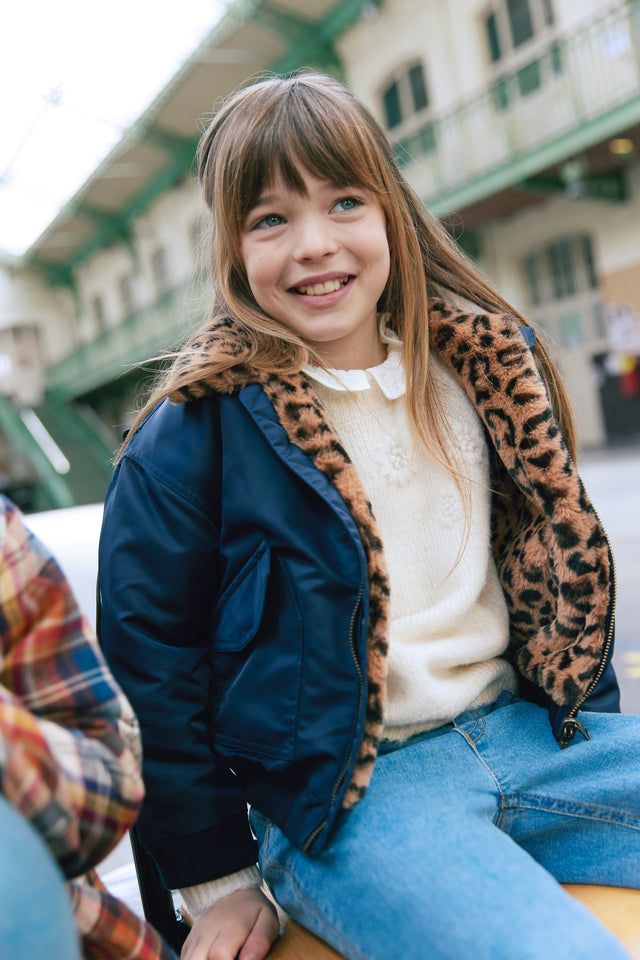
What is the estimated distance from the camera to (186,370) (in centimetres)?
126

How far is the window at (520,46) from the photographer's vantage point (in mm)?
10430

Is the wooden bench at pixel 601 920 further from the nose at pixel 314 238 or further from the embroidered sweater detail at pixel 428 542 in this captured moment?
the nose at pixel 314 238

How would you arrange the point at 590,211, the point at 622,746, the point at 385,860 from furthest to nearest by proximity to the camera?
the point at 590,211 → the point at 622,746 → the point at 385,860

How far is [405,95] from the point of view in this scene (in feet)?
41.2

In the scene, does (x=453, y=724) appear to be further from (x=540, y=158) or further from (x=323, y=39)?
(x=323, y=39)

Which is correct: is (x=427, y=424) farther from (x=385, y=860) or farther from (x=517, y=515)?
(x=385, y=860)

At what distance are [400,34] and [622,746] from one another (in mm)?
13009

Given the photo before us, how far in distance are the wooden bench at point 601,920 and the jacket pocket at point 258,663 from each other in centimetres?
26

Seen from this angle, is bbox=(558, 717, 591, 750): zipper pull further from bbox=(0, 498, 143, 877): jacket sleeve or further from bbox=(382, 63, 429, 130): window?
bbox=(382, 63, 429, 130): window

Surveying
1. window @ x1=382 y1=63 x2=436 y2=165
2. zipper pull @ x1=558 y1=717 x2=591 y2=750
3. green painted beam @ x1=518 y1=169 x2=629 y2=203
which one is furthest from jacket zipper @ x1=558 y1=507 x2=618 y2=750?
window @ x1=382 y1=63 x2=436 y2=165

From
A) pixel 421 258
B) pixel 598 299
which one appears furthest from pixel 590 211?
pixel 421 258

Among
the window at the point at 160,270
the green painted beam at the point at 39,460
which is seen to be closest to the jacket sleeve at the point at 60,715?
the window at the point at 160,270

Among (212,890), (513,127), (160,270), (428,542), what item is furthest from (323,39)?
(212,890)

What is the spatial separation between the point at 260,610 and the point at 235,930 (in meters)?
0.44
